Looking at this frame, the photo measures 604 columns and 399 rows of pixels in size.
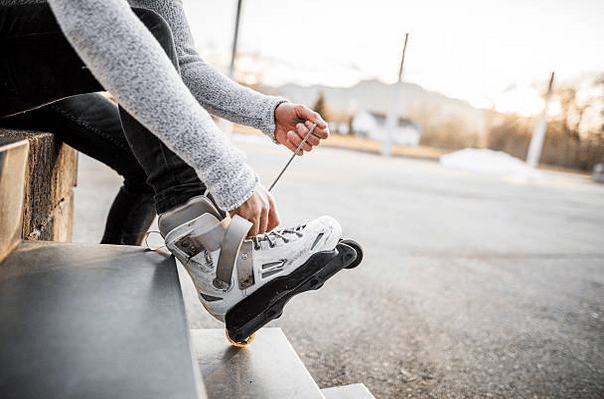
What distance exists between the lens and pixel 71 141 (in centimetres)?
135

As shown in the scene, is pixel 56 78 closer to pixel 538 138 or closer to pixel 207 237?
pixel 207 237

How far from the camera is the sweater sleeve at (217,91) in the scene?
50.3 inches

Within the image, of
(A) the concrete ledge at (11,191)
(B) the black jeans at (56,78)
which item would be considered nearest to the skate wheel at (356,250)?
(B) the black jeans at (56,78)

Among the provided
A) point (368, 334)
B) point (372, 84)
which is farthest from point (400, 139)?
point (368, 334)

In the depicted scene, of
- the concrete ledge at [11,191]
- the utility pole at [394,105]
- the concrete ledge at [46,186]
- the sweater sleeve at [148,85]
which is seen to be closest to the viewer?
the sweater sleeve at [148,85]

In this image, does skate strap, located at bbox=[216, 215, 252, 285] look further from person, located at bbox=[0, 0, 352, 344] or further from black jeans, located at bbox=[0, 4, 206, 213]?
black jeans, located at bbox=[0, 4, 206, 213]

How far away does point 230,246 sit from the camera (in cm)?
92

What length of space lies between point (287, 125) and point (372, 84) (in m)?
81.3

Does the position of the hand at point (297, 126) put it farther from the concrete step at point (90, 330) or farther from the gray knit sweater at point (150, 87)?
the concrete step at point (90, 330)

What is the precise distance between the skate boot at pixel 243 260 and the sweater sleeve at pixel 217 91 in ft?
1.42

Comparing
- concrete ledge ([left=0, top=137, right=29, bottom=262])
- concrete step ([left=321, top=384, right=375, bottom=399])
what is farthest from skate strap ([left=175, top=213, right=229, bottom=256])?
concrete step ([left=321, top=384, right=375, bottom=399])

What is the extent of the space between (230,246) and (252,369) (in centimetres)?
37

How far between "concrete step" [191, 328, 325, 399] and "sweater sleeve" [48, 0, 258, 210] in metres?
0.46

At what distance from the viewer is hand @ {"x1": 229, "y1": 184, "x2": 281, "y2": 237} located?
86cm
